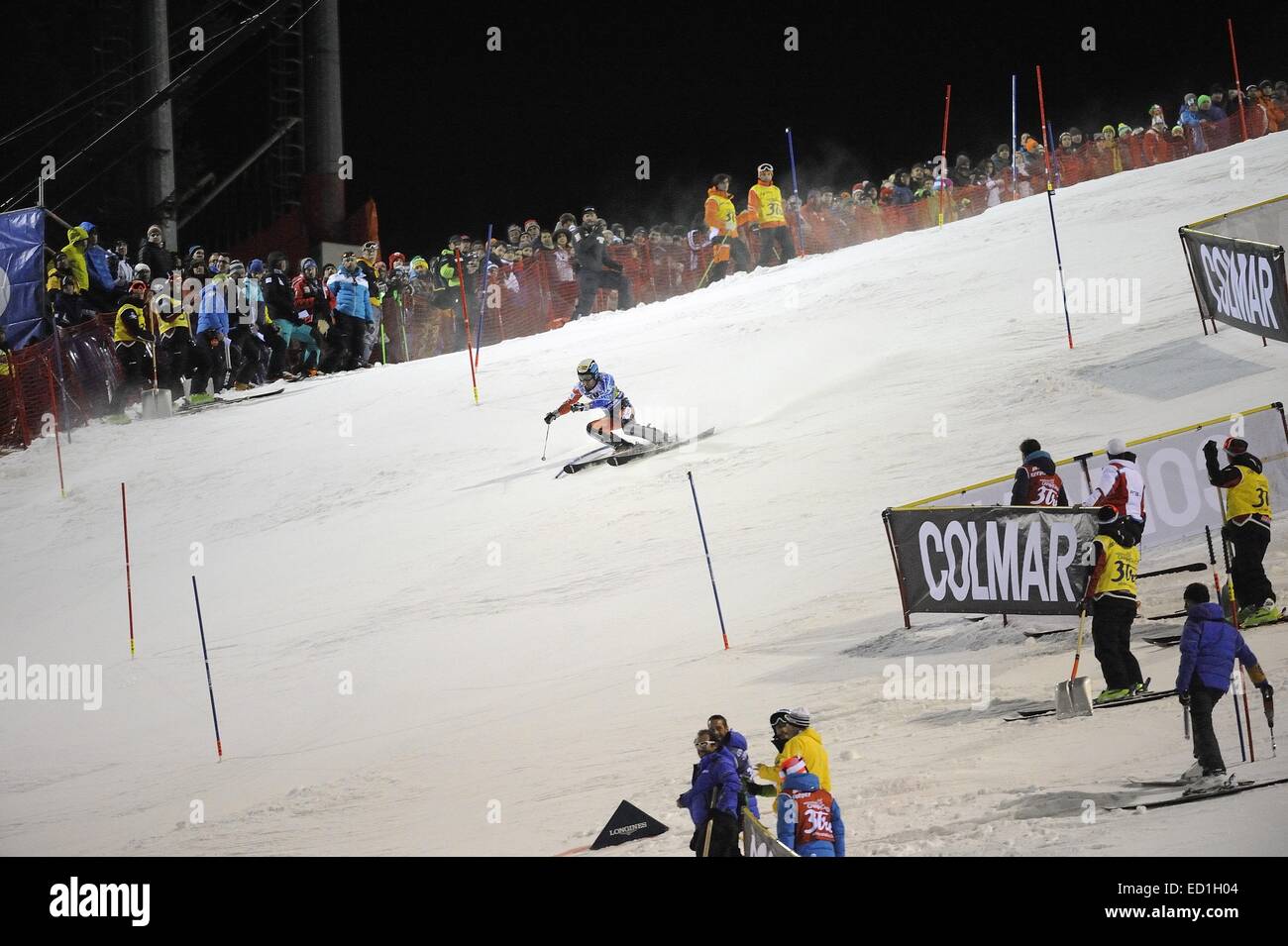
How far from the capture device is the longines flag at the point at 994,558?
9.70m

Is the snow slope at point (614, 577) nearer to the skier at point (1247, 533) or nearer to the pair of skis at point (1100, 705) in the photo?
the pair of skis at point (1100, 705)

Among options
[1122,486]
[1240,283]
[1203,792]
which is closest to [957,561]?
[1122,486]

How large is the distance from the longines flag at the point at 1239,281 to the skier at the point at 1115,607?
5151 millimetres

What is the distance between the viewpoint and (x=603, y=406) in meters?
15.2

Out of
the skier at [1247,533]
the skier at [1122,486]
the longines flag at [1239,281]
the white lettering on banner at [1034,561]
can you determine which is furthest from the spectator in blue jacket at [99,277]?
the skier at [1247,533]

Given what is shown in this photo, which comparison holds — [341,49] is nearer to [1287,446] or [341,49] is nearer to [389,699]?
[389,699]

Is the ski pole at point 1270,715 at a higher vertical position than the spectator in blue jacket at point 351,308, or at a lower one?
lower

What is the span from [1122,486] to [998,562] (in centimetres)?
101

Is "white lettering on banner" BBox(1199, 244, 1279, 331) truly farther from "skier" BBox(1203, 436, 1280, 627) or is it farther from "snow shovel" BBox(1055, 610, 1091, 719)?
"snow shovel" BBox(1055, 610, 1091, 719)

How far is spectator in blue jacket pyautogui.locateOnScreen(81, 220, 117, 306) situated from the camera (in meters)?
18.6

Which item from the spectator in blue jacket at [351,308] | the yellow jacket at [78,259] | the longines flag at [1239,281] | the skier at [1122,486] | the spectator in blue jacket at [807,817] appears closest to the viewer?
the spectator in blue jacket at [807,817]

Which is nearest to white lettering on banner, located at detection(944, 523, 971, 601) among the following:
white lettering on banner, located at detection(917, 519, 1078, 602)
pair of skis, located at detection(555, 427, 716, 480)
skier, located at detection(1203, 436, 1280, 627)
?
white lettering on banner, located at detection(917, 519, 1078, 602)

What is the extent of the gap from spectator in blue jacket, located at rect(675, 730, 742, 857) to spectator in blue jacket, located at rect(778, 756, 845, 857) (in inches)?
11.6
